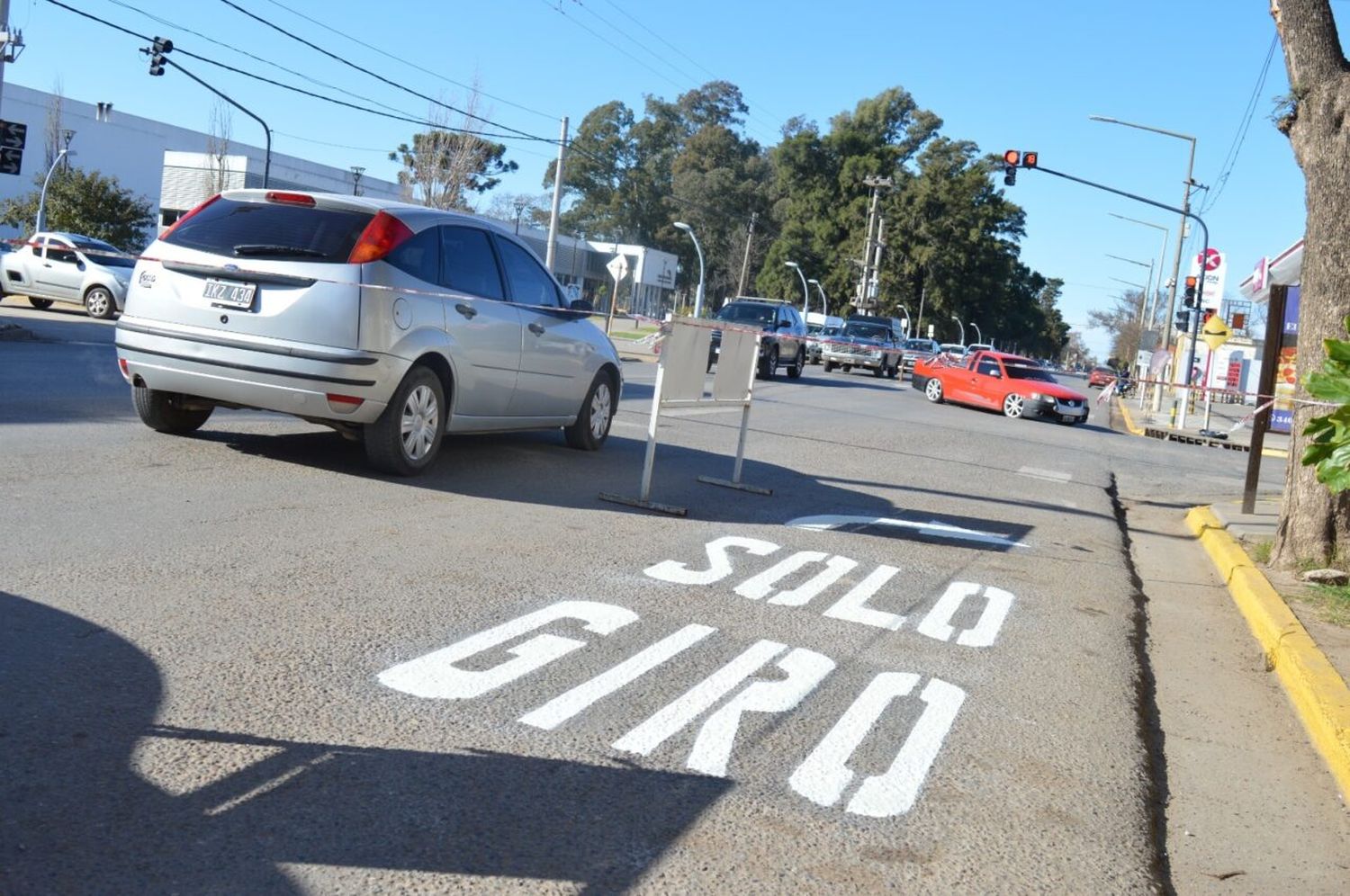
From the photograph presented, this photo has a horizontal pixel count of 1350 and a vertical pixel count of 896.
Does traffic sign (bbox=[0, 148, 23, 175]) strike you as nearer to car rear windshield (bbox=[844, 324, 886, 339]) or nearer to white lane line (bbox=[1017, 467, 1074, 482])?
white lane line (bbox=[1017, 467, 1074, 482])

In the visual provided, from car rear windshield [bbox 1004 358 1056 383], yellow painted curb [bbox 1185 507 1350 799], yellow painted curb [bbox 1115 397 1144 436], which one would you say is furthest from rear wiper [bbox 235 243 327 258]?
yellow painted curb [bbox 1115 397 1144 436]

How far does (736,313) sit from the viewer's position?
3328cm

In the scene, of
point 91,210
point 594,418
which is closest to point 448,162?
point 91,210

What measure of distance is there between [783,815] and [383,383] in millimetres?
5056

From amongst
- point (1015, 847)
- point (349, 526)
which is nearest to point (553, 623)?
point (349, 526)

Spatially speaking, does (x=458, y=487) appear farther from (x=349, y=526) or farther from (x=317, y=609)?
(x=317, y=609)

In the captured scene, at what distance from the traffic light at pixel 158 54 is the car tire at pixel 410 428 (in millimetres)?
25224

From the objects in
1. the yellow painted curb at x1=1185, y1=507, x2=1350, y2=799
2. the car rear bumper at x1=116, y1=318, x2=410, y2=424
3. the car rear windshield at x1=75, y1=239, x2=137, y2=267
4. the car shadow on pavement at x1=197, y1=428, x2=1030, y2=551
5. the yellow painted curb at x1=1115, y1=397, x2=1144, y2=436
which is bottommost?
the yellow painted curb at x1=1185, y1=507, x2=1350, y2=799

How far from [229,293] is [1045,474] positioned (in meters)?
10.5

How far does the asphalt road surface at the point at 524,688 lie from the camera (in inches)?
130

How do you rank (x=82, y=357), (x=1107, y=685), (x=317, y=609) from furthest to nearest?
(x=82, y=357) < (x=1107, y=685) < (x=317, y=609)

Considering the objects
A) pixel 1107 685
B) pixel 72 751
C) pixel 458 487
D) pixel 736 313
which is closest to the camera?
pixel 72 751

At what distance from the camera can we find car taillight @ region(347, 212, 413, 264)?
8.07 metres

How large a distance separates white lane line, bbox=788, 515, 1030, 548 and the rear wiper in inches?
143
